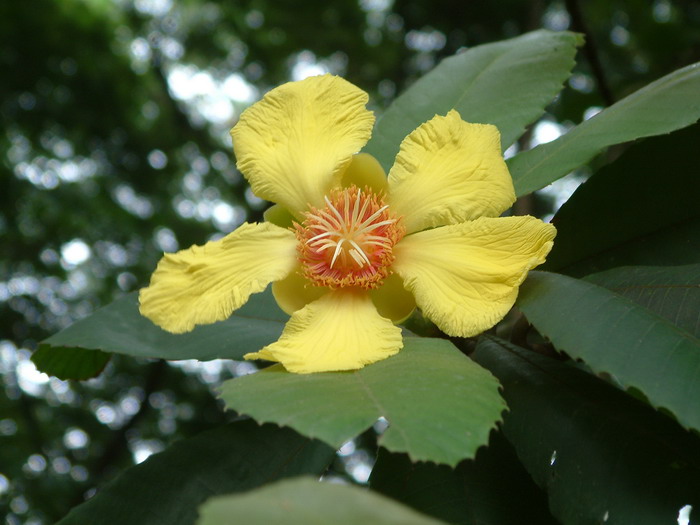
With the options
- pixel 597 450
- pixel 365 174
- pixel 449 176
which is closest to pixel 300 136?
pixel 365 174

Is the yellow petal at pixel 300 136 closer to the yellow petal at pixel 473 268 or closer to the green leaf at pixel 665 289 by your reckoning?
the yellow petal at pixel 473 268

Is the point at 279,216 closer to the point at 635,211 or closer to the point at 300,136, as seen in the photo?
the point at 300,136

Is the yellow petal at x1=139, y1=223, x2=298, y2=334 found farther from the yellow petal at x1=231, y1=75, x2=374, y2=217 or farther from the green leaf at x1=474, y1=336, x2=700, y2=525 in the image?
the green leaf at x1=474, y1=336, x2=700, y2=525

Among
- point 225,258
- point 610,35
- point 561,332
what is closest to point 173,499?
point 225,258

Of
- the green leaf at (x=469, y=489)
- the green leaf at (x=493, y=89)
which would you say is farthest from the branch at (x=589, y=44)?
the green leaf at (x=469, y=489)

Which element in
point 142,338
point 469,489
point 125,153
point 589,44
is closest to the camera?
point 469,489

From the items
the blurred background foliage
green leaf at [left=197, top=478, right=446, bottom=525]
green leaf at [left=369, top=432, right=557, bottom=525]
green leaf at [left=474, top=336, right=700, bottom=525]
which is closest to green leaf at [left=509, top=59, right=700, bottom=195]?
green leaf at [left=474, top=336, right=700, bottom=525]
